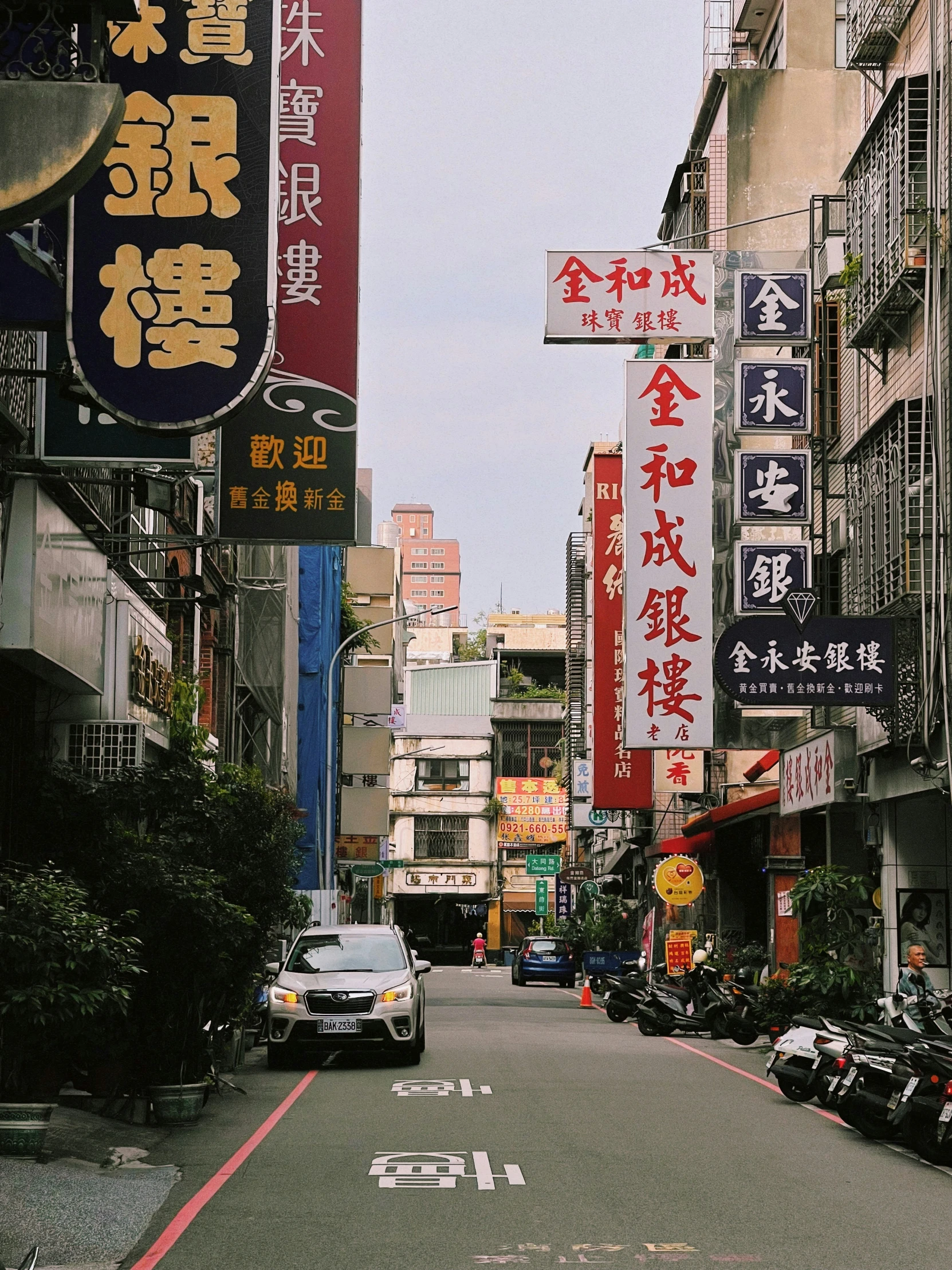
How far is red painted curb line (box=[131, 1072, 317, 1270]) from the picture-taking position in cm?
855

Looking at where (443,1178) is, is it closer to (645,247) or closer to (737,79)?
(645,247)

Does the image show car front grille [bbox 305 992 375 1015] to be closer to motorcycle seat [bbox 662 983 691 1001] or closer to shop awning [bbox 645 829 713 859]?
motorcycle seat [bbox 662 983 691 1001]

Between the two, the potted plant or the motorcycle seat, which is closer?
the potted plant

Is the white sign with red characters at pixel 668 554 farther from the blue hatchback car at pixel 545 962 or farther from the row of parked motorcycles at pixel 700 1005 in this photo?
the blue hatchback car at pixel 545 962

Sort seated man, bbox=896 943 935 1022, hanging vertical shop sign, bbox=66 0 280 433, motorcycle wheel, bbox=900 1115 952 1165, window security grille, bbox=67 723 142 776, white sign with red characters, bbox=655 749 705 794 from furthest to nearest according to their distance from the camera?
white sign with red characters, bbox=655 749 705 794 → seated man, bbox=896 943 935 1022 → window security grille, bbox=67 723 142 776 → motorcycle wheel, bbox=900 1115 952 1165 → hanging vertical shop sign, bbox=66 0 280 433

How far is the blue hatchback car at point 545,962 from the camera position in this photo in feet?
147

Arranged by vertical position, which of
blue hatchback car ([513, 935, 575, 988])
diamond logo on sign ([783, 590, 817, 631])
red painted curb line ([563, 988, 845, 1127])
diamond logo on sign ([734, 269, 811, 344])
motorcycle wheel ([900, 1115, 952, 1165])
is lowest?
blue hatchback car ([513, 935, 575, 988])

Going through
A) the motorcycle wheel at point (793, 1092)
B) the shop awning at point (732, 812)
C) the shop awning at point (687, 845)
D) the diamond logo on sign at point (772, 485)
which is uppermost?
the diamond logo on sign at point (772, 485)

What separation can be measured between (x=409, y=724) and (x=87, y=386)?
2648 inches

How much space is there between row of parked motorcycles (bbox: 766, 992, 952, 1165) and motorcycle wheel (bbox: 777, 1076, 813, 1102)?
0.01 m

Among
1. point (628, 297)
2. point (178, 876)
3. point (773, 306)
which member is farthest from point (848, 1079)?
point (628, 297)

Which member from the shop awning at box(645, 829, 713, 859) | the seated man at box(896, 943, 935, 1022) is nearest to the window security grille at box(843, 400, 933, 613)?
the seated man at box(896, 943, 935, 1022)

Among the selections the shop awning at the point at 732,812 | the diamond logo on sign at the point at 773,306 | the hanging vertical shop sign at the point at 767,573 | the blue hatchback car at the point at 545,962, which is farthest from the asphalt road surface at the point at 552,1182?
the blue hatchback car at the point at 545,962

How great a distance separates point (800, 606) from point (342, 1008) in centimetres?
668
